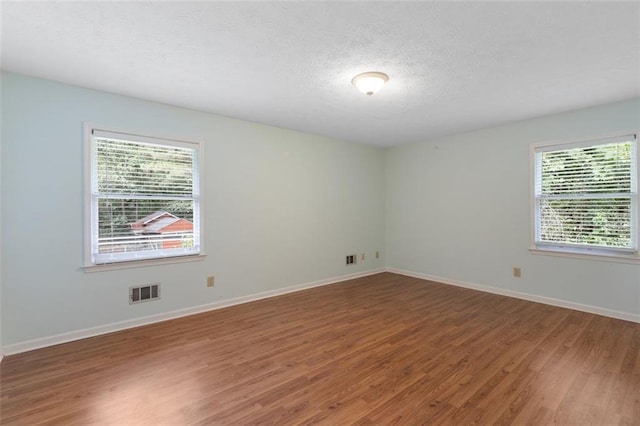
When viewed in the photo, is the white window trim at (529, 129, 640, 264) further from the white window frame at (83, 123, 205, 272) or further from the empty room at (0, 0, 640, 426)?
the white window frame at (83, 123, 205, 272)

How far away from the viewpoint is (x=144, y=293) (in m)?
3.21

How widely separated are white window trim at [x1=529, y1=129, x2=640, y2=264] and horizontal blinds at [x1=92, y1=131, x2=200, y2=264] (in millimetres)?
4387

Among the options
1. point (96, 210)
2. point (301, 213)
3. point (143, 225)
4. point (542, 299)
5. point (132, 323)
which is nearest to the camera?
point (96, 210)

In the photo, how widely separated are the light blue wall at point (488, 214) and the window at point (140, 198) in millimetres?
3702

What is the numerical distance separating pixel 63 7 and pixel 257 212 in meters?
2.74

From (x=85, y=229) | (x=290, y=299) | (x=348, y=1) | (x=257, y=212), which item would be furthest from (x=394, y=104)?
(x=85, y=229)

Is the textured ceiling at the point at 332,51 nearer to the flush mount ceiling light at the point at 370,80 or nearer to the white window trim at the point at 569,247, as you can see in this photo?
the flush mount ceiling light at the point at 370,80

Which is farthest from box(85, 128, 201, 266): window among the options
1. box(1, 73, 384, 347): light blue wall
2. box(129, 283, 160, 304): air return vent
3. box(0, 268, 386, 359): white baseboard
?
box(0, 268, 386, 359): white baseboard

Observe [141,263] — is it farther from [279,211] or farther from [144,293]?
[279,211]

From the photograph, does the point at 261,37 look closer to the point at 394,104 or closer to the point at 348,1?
the point at 348,1

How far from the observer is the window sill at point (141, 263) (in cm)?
293

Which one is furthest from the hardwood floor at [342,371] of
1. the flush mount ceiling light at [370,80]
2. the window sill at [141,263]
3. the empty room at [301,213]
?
the flush mount ceiling light at [370,80]

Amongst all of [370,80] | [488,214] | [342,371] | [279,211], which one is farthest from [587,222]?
[279,211]

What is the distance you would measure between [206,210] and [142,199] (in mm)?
700
